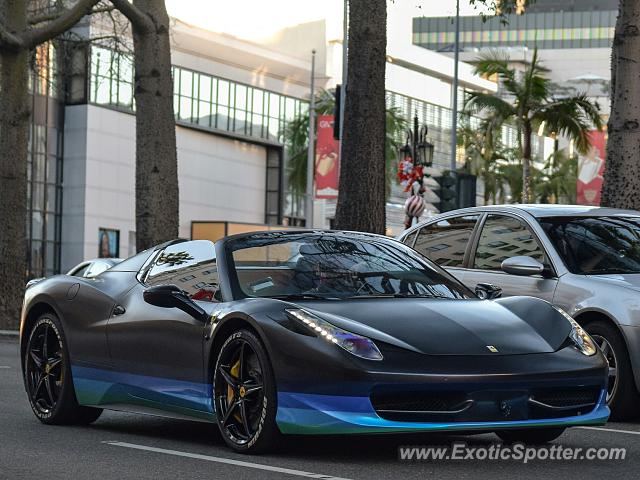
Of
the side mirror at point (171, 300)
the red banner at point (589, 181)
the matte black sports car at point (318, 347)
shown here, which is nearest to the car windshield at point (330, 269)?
the matte black sports car at point (318, 347)

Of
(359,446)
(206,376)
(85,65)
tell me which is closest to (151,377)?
(206,376)

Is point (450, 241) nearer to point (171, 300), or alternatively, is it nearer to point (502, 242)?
point (502, 242)

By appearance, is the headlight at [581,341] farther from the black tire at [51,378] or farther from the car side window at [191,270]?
the black tire at [51,378]

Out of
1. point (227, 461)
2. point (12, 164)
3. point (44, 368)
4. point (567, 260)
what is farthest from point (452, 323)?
point (12, 164)

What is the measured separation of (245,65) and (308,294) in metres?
76.8

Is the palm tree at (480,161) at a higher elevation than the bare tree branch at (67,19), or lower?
higher

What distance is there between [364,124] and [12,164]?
348 inches

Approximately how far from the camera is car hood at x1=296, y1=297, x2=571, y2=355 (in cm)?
735

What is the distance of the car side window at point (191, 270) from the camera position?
843 centimetres

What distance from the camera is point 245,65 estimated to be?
84.1 meters

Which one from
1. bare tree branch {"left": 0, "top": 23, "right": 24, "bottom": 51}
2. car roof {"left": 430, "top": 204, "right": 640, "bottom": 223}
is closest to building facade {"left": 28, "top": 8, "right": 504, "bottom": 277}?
bare tree branch {"left": 0, "top": 23, "right": 24, "bottom": 51}

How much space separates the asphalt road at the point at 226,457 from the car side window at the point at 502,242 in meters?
2.00

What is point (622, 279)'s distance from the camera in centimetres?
1053

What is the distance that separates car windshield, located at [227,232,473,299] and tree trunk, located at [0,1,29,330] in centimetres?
1947
